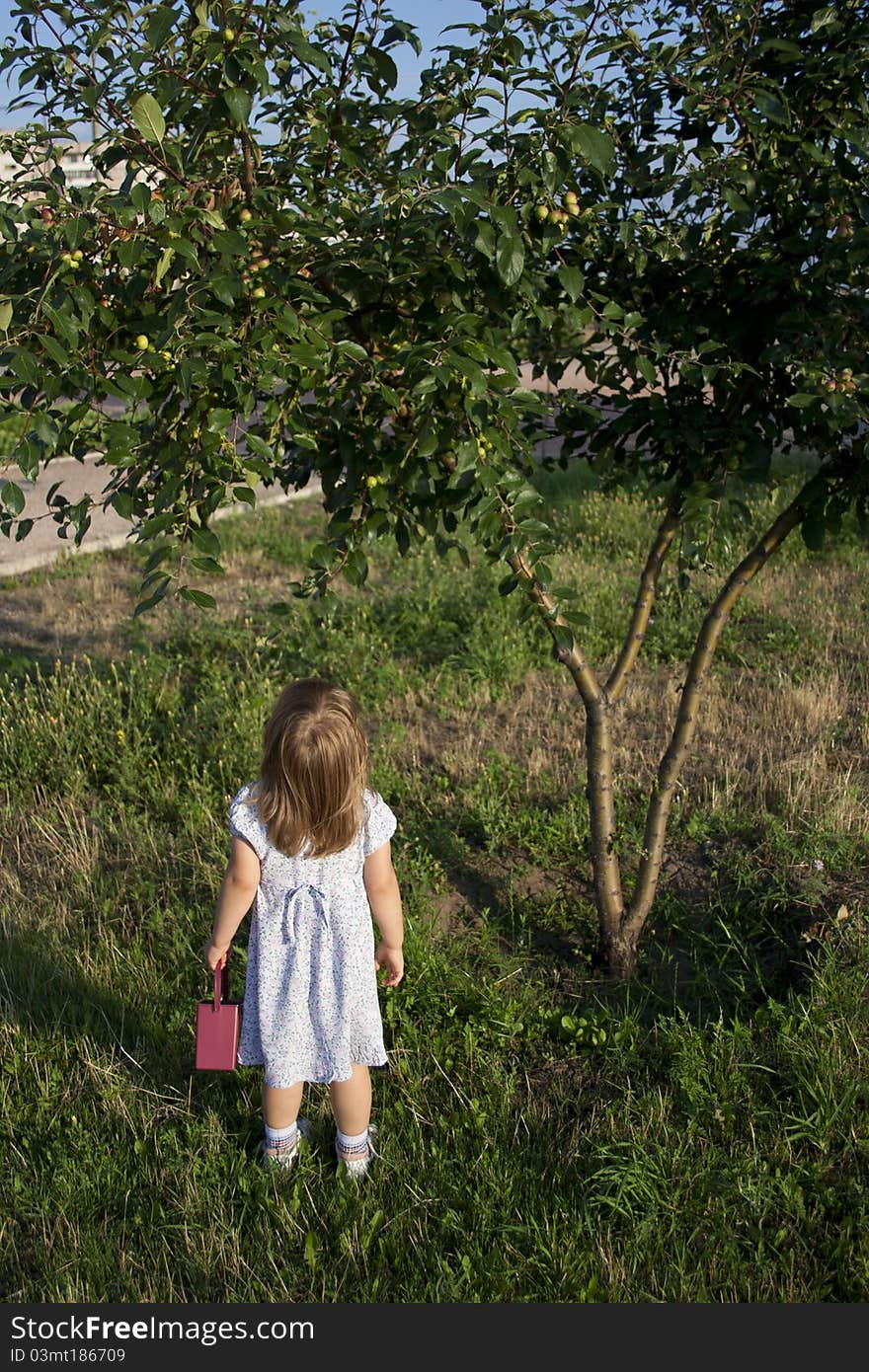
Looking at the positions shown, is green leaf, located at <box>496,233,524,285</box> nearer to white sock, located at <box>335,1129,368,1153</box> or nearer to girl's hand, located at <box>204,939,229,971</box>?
girl's hand, located at <box>204,939,229,971</box>

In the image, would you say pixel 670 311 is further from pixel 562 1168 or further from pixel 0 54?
pixel 562 1168

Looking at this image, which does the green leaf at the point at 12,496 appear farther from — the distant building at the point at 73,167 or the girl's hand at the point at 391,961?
the girl's hand at the point at 391,961

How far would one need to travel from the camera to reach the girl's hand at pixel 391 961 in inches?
111

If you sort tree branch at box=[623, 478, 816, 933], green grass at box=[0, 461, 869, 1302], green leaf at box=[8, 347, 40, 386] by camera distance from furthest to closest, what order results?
tree branch at box=[623, 478, 816, 933] < green grass at box=[0, 461, 869, 1302] < green leaf at box=[8, 347, 40, 386]

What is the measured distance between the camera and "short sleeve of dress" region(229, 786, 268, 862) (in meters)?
2.55

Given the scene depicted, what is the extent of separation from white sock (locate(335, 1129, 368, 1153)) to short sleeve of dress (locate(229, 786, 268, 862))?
29.0 inches

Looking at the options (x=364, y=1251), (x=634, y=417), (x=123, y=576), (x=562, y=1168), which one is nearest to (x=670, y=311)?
(x=634, y=417)

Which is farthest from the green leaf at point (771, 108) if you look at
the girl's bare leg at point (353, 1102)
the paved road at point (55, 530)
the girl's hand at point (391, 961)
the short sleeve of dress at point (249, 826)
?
the paved road at point (55, 530)

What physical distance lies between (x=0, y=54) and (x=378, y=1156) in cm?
262

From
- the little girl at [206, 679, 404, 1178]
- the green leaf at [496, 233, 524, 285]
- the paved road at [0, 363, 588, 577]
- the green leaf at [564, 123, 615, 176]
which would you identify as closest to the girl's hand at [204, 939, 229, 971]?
the little girl at [206, 679, 404, 1178]

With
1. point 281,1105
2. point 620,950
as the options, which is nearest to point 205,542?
point 281,1105

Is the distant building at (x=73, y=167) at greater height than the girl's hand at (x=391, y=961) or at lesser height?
greater

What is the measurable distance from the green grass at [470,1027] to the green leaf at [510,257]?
1.88 meters

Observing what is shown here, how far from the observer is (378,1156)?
278cm
